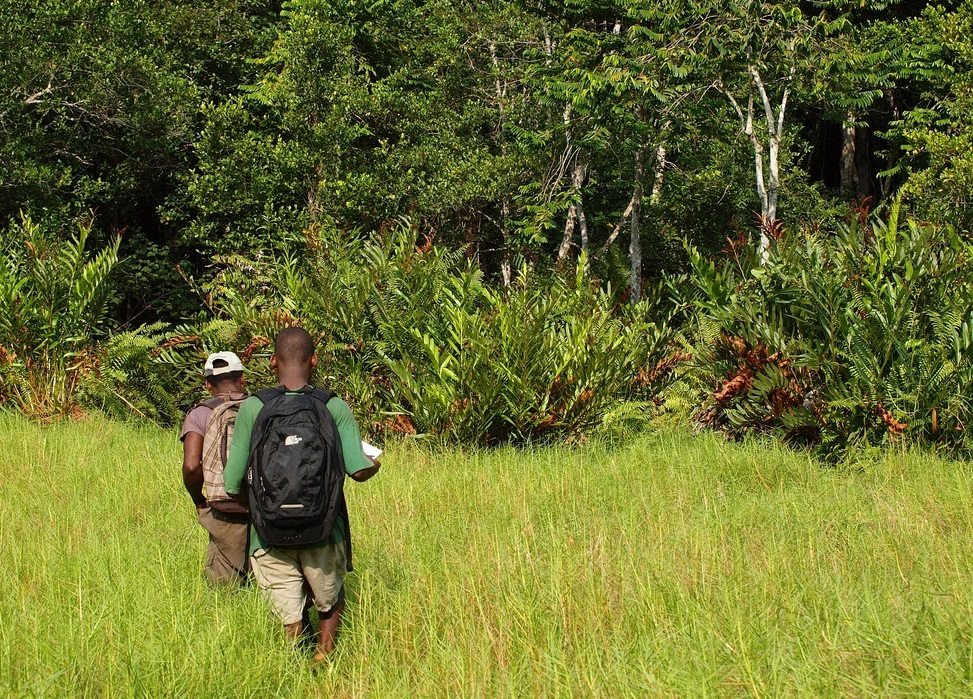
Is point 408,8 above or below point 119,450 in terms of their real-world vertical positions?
above

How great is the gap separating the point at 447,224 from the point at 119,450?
10.6m

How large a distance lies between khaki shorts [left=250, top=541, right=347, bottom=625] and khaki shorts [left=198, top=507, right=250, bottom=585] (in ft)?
2.17

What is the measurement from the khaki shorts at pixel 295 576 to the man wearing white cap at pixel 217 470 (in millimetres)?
538

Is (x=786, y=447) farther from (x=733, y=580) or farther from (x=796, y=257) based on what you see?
(x=733, y=580)

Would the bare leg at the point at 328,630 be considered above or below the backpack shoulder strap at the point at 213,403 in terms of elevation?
below

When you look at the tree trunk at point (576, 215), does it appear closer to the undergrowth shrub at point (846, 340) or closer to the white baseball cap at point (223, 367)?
the undergrowth shrub at point (846, 340)

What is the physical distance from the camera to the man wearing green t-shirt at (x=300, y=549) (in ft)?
14.5

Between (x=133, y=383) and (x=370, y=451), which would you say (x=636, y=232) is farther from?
(x=370, y=451)

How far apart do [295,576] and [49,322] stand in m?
9.29

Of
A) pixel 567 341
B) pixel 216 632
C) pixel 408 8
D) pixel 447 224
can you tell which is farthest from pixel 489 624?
pixel 408 8

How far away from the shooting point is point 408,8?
852 inches

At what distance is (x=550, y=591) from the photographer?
5246 millimetres

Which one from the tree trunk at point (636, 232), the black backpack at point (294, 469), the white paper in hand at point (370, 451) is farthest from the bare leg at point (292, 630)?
the tree trunk at point (636, 232)

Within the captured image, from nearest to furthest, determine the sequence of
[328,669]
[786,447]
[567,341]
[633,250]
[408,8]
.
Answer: [328,669] < [786,447] < [567,341] < [633,250] < [408,8]
